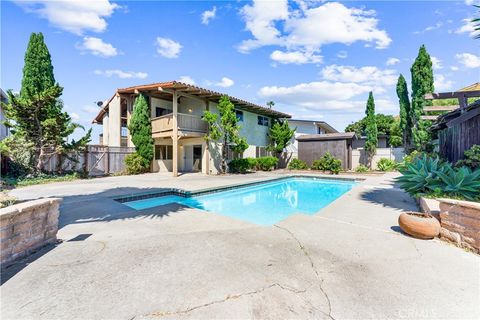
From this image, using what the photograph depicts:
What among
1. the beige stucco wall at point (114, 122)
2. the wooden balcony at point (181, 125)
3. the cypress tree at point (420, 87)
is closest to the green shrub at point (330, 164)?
the cypress tree at point (420, 87)

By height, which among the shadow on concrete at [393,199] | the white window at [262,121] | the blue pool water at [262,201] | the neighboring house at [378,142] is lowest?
the blue pool water at [262,201]

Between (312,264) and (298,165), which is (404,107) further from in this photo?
(312,264)

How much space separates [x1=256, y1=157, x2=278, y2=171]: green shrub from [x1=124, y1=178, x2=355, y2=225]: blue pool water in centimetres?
528

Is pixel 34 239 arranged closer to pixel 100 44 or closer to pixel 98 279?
pixel 98 279

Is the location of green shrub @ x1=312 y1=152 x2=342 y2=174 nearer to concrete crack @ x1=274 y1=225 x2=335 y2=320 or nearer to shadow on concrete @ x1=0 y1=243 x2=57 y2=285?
concrete crack @ x1=274 y1=225 x2=335 y2=320

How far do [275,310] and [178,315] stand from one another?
38.8 inches

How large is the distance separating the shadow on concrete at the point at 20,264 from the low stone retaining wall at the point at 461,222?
6.94 meters

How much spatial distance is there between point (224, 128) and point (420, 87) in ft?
52.2

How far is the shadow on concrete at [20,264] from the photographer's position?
2.94 metres

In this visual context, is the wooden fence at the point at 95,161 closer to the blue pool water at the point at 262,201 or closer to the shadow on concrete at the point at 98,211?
the shadow on concrete at the point at 98,211

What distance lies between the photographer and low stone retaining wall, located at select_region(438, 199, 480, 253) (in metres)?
3.81

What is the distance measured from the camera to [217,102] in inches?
719

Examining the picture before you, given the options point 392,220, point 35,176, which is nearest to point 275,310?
point 392,220

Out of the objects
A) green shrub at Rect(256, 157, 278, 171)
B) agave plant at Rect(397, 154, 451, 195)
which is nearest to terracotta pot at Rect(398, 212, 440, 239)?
agave plant at Rect(397, 154, 451, 195)
